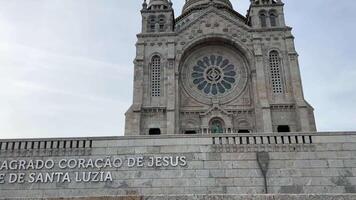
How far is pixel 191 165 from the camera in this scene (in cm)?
1420

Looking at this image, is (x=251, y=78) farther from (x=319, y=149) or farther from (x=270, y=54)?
(x=319, y=149)

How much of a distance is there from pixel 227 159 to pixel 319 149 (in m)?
3.74

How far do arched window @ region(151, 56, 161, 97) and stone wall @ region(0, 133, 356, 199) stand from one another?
1672 centimetres

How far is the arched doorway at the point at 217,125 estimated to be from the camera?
2975 centimetres

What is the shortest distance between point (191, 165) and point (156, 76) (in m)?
18.6

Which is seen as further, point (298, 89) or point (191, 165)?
point (298, 89)

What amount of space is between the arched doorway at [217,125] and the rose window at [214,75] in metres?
3.01

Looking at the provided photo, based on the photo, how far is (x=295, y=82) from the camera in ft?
101

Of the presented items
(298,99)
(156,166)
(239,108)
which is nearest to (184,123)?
(239,108)

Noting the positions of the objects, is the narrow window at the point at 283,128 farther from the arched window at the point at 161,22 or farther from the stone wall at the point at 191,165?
the stone wall at the point at 191,165

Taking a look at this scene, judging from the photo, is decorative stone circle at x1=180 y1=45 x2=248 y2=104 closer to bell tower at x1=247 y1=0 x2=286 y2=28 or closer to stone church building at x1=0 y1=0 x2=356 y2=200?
stone church building at x1=0 y1=0 x2=356 y2=200

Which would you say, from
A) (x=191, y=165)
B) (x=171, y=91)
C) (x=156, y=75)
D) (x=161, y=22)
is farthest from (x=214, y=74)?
(x=191, y=165)

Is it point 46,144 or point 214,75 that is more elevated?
point 214,75

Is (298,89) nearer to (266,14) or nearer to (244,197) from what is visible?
(266,14)
